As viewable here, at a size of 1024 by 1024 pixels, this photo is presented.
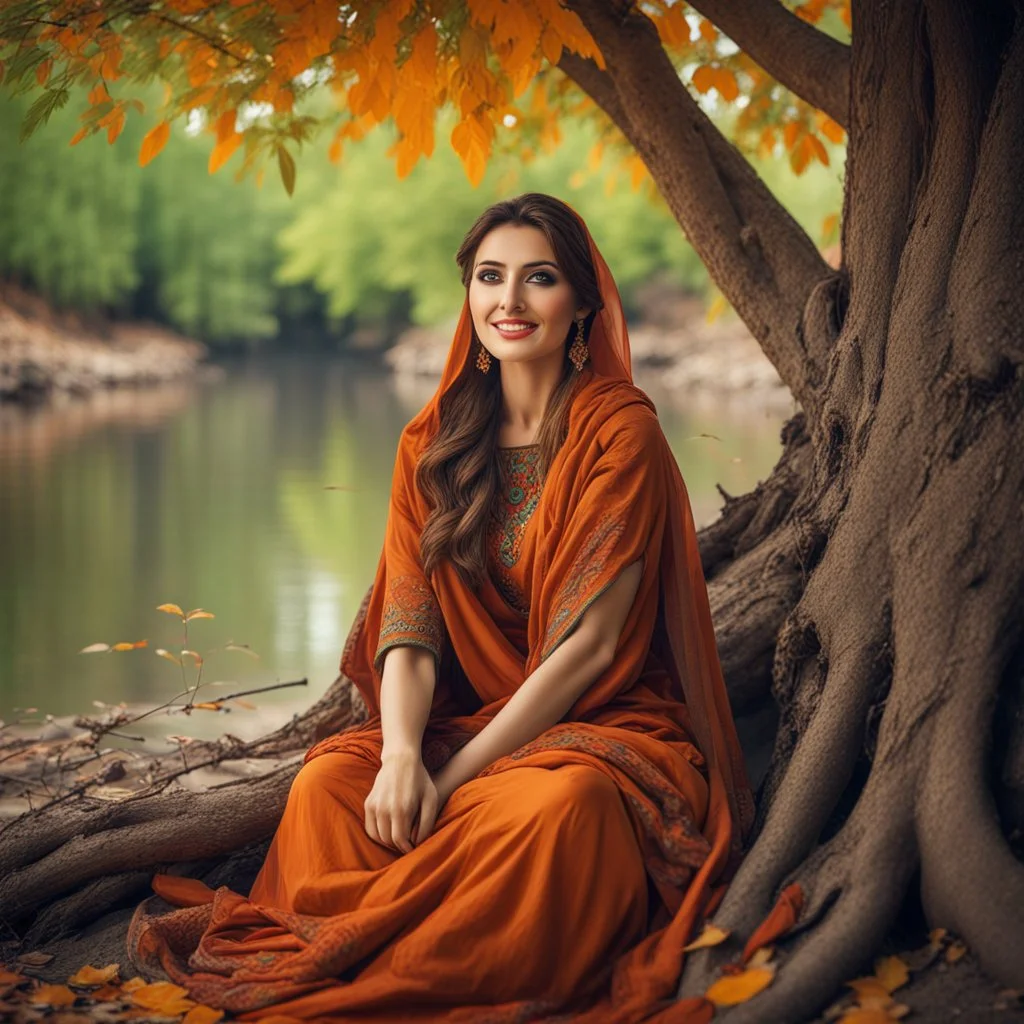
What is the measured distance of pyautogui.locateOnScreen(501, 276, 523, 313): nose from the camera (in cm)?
283

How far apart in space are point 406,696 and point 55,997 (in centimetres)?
91

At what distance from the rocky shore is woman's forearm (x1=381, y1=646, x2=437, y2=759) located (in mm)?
16588

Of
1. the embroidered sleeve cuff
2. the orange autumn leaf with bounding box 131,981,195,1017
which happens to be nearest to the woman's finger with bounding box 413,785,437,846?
the embroidered sleeve cuff

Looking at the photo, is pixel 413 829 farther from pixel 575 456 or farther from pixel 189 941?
pixel 575 456

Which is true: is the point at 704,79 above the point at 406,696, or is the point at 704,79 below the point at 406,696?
above

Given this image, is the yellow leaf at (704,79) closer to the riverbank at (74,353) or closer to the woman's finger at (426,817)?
the woman's finger at (426,817)

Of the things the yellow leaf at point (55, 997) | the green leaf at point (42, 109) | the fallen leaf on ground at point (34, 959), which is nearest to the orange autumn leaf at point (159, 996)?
the yellow leaf at point (55, 997)

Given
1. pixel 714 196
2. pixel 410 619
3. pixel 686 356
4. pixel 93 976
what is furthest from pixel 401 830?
pixel 686 356

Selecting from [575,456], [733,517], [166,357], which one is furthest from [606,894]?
[166,357]

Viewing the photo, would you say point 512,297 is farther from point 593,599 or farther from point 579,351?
point 593,599

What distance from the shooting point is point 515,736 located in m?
2.62

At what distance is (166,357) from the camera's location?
31438 mm

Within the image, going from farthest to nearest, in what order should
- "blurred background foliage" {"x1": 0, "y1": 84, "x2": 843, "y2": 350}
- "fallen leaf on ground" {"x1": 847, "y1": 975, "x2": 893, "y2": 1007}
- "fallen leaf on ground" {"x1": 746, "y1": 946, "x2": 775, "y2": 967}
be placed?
"blurred background foliage" {"x1": 0, "y1": 84, "x2": 843, "y2": 350}, "fallen leaf on ground" {"x1": 746, "y1": 946, "x2": 775, "y2": 967}, "fallen leaf on ground" {"x1": 847, "y1": 975, "x2": 893, "y2": 1007}

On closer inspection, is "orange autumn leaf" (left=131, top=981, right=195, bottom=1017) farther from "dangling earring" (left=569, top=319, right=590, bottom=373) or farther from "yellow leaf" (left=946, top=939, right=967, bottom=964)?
"dangling earring" (left=569, top=319, right=590, bottom=373)
